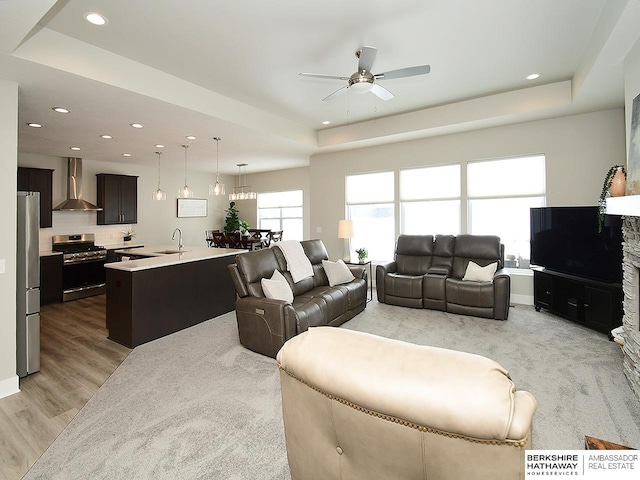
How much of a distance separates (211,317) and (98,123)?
3041 millimetres

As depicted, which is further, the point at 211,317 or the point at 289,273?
the point at 211,317

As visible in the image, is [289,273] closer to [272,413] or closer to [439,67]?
[272,413]

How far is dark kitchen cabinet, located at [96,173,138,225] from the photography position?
696cm

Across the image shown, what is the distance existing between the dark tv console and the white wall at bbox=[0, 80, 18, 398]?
582 centimetres

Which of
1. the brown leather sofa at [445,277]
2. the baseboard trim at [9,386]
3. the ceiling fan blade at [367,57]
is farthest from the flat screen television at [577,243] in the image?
the baseboard trim at [9,386]

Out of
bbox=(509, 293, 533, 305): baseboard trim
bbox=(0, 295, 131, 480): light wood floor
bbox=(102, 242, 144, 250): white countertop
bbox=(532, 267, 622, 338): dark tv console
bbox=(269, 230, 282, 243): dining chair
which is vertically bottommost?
bbox=(0, 295, 131, 480): light wood floor

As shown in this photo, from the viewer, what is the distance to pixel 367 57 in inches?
112

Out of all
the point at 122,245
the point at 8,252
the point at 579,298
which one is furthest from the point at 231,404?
the point at 122,245

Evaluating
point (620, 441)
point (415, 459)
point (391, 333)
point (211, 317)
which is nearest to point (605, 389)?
point (620, 441)

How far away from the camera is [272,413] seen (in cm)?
238

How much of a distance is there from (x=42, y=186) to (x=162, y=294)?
3927 millimetres

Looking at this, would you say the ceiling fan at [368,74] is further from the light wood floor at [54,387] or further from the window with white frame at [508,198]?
the light wood floor at [54,387]

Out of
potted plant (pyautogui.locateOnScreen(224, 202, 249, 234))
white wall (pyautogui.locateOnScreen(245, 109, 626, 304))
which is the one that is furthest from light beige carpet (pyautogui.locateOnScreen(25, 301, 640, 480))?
potted plant (pyautogui.locateOnScreen(224, 202, 249, 234))

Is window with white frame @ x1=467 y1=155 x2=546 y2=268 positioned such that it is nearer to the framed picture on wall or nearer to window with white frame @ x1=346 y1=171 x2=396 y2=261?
window with white frame @ x1=346 y1=171 x2=396 y2=261
